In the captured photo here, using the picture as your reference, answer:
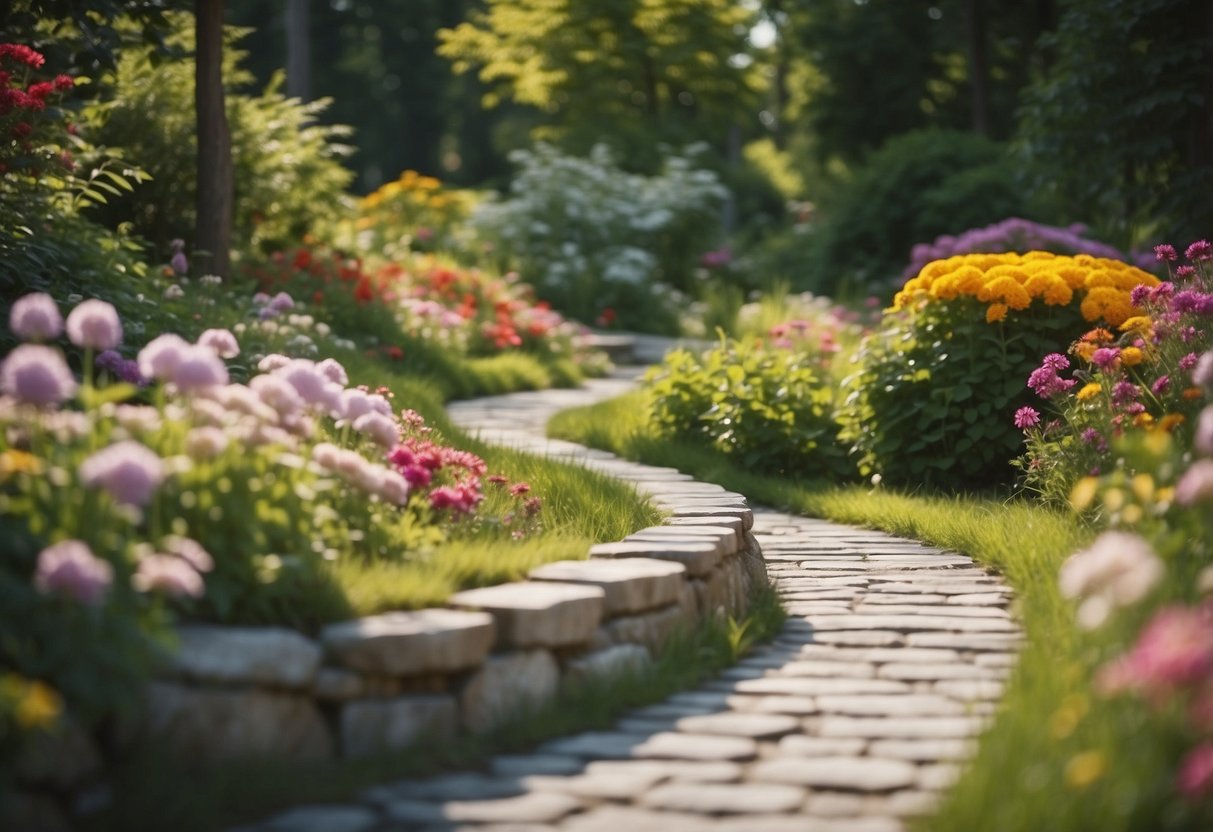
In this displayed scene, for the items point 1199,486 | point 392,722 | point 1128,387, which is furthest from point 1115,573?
point 1128,387

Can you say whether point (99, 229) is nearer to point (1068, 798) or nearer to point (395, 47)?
point (1068, 798)

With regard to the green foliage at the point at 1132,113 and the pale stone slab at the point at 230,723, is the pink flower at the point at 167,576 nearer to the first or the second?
the pale stone slab at the point at 230,723

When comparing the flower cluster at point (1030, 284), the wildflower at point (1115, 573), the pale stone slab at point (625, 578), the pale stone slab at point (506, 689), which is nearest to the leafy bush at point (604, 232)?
the flower cluster at point (1030, 284)

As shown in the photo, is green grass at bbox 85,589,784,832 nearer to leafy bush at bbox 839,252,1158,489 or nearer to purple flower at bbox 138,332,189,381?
purple flower at bbox 138,332,189,381

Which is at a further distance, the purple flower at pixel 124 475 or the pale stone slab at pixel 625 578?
the pale stone slab at pixel 625 578

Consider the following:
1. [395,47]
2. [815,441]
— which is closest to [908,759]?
[815,441]

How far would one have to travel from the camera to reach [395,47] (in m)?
42.4

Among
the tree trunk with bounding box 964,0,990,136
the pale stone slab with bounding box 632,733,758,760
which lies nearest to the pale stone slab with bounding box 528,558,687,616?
the pale stone slab with bounding box 632,733,758,760

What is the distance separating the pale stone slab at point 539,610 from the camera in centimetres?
394

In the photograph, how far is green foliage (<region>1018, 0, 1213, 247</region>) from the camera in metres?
11.0

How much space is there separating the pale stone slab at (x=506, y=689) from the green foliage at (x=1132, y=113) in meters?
8.57

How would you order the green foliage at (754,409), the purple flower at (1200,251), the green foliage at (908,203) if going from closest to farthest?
the purple flower at (1200,251)
the green foliage at (754,409)
the green foliage at (908,203)

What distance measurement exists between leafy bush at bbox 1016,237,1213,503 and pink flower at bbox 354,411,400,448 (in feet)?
9.25

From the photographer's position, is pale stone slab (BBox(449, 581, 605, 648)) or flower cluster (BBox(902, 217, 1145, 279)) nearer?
pale stone slab (BBox(449, 581, 605, 648))
